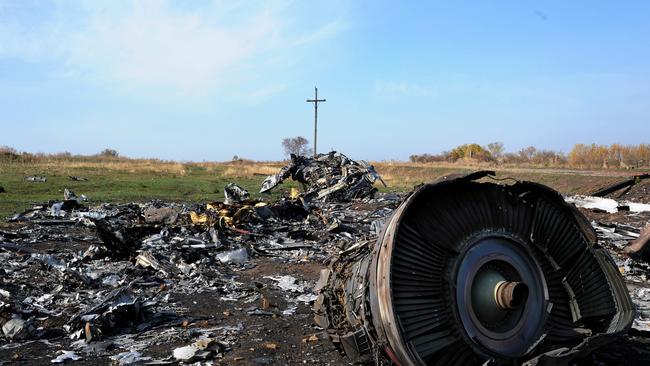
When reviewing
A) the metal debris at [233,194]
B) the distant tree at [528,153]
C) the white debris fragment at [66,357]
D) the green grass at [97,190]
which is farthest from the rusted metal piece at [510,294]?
the distant tree at [528,153]

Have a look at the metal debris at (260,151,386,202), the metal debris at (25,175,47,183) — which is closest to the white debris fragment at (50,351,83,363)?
the metal debris at (260,151,386,202)

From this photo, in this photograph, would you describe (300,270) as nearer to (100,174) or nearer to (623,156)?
(100,174)

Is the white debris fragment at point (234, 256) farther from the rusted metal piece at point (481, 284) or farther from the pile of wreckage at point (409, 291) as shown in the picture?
the rusted metal piece at point (481, 284)

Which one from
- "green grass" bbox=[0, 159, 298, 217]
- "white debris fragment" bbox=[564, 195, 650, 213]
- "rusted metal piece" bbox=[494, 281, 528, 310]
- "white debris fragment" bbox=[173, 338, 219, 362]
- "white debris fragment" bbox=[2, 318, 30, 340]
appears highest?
"rusted metal piece" bbox=[494, 281, 528, 310]

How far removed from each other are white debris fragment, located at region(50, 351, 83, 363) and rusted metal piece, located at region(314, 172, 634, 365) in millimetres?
2299

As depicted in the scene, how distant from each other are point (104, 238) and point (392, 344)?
7195mm

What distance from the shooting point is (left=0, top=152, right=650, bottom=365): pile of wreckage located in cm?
306

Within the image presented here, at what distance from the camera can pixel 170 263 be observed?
8344 millimetres

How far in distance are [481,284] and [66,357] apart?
3.52 meters

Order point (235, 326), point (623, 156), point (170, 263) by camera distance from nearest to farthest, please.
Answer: point (235, 326), point (170, 263), point (623, 156)

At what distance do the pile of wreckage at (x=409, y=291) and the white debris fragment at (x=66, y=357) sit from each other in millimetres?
20

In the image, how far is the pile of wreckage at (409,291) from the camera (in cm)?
306

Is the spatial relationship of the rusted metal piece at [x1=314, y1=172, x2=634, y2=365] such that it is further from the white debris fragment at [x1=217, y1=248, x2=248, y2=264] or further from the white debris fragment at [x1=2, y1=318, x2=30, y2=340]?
the white debris fragment at [x1=217, y1=248, x2=248, y2=264]

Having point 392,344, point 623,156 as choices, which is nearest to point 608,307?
point 392,344
